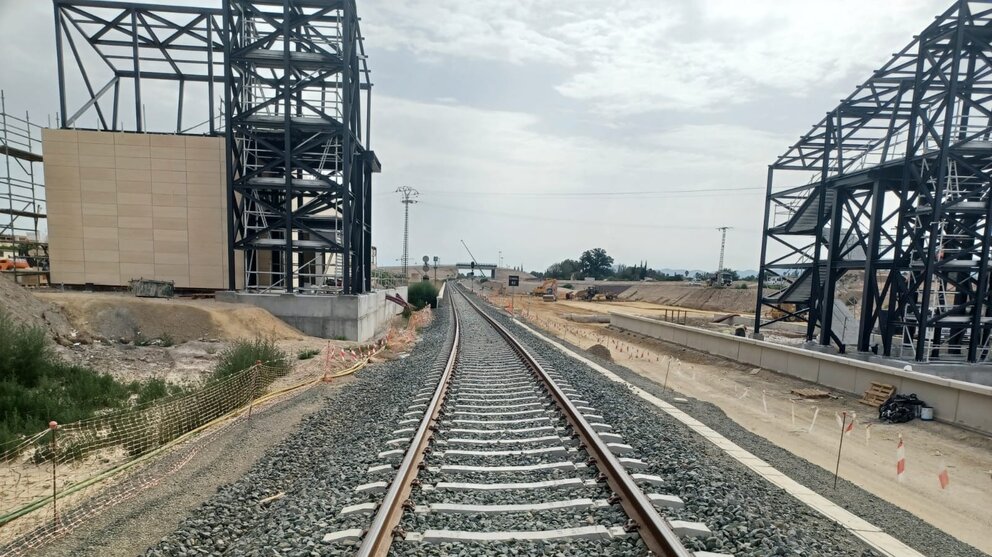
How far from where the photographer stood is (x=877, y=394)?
1154 cm

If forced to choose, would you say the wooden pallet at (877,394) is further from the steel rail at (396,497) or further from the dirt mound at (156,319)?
the dirt mound at (156,319)

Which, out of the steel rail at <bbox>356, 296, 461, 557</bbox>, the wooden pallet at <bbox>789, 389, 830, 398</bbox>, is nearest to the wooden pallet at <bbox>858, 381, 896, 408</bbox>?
the wooden pallet at <bbox>789, 389, 830, 398</bbox>

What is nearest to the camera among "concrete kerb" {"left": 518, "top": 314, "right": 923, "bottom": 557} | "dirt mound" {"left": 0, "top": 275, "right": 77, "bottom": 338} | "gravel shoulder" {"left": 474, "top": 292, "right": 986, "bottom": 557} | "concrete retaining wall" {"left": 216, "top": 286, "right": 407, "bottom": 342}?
"concrete kerb" {"left": 518, "top": 314, "right": 923, "bottom": 557}

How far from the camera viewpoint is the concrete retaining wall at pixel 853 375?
9562 millimetres

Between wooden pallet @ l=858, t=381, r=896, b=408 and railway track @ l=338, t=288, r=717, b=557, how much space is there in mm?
9175

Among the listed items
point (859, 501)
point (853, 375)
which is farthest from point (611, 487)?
point (853, 375)

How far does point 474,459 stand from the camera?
510 centimetres

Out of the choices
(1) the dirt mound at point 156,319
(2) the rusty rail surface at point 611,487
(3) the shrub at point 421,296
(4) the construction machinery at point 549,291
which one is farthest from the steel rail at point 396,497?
(4) the construction machinery at point 549,291

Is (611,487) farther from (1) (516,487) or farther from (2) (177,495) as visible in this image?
(2) (177,495)

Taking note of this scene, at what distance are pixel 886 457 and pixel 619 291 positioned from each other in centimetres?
8661

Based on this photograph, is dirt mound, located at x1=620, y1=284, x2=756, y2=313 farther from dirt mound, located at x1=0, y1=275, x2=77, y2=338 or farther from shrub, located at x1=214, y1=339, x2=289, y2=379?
dirt mound, located at x1=0, y1=275, x2=77, y2=338

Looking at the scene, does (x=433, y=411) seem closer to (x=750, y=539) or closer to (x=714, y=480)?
(x=714, y=480)

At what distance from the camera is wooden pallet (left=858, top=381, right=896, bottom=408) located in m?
11.3

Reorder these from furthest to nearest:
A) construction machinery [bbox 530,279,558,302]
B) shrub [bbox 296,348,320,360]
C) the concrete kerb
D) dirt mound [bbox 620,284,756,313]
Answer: construction machinery [bbox 530,279,558,302]
dirt mound [bbox 620,284,756,313]
shrub [bbox 296,348,320,360]
the concrete kerb
